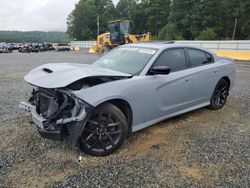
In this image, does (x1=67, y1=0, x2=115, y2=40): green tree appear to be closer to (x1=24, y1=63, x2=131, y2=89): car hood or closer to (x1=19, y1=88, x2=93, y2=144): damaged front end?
(x1=24, y1=63, x2=131, y2=89): car hood

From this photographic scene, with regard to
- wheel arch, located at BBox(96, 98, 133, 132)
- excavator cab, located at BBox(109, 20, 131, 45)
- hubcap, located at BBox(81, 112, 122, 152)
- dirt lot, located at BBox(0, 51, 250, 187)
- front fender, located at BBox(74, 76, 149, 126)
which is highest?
excavator cab, located at BBox(109, 20, 131, 45)

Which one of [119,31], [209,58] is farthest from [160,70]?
[119,31]

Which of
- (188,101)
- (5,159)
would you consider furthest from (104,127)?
(188,101)

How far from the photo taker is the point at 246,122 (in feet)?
16.7

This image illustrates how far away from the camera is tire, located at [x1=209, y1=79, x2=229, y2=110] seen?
565 cm

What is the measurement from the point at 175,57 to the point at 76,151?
2459mm

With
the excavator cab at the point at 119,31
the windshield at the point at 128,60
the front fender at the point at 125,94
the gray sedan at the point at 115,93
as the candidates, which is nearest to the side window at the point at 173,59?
the gray sedan at the point at 115,93

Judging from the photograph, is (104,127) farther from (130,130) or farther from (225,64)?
(225,64)

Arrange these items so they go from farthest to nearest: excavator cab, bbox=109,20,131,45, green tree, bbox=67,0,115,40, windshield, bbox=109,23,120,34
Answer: green tree, bbox=67,0,115,40
windshield, bbox=109,23,120,34
excavator cab, bbox=109,20,131,45

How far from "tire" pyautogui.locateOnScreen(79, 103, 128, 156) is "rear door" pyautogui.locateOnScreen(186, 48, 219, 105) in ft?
6.35

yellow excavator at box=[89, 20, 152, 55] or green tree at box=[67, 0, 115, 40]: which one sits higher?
green tree at box=[67, 0, 115, 40]

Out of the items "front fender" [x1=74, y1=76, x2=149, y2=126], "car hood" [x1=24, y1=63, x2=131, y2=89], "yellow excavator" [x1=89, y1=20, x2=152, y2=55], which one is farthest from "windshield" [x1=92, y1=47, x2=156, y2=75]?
"yellow excavator" [x1=89, y1=20, x2=152, y2=55]

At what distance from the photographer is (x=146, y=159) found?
3500 millimetres

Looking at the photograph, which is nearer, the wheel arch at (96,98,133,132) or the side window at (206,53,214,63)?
the wheel arch at (96,98,133,132)
